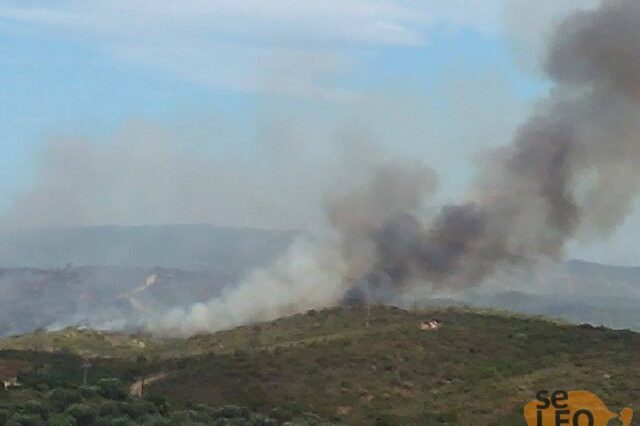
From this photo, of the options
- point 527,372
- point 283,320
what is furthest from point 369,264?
point 527,372

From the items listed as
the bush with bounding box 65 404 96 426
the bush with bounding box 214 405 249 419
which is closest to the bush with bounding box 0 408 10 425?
the bush with bounding box 65 404 96 426

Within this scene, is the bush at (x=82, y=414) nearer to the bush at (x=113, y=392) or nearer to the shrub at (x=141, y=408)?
the shrub at (x=141, y=408)

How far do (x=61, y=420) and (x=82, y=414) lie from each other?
1940 millimetres

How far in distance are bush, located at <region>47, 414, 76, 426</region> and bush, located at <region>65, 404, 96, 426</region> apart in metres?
0.59

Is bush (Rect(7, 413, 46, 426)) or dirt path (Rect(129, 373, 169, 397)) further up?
dirt path (Rect(129, 373, 169, 397))

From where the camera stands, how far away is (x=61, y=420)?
36594 mm

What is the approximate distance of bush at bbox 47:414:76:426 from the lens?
36125 mm

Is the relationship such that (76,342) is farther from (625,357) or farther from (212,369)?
(625,357)

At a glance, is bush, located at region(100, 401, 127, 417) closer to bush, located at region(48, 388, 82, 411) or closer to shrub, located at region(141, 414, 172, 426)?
shrub, located at region(141, 414, 172, 426)

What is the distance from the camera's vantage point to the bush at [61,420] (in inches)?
1422

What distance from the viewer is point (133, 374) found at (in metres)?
62.7

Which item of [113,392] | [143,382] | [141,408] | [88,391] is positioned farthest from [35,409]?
[143,382]

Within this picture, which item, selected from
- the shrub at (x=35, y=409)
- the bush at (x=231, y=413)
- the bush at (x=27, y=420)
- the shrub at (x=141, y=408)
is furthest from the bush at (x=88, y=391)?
the bush at (x=27, y=420)

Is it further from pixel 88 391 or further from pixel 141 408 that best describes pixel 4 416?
pixel 88 391
